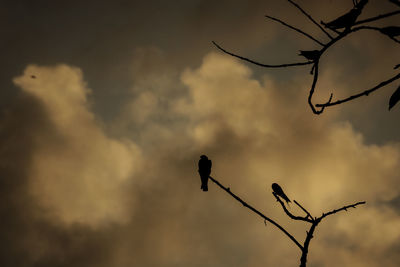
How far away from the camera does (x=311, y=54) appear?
308 centimetres

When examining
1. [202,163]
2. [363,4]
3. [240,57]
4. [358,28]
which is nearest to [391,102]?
[358,28]

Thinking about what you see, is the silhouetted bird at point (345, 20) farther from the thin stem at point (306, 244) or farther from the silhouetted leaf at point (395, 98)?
the thin stem at point (306, 244)

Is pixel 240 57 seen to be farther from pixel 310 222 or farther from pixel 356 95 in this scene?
pixel 310 222

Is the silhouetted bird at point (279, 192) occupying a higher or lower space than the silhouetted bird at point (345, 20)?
lower

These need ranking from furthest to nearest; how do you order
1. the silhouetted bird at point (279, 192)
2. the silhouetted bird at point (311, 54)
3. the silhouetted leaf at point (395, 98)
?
the silhouetted bird at point (279, 192) < the silhouetted bird at point (311, 54) < the silhouetted leaf at point (395, 98)

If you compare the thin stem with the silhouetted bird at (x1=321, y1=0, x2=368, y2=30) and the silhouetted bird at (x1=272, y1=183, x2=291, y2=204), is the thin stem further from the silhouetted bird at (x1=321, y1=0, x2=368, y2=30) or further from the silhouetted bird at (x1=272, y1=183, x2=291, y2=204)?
the silhouetted bird at (x1=321, y1=0, x2=368, y2=30)

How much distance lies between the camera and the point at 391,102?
2.90 meters

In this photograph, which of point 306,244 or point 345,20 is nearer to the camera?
point 345,20

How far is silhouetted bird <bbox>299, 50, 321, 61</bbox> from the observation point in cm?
305


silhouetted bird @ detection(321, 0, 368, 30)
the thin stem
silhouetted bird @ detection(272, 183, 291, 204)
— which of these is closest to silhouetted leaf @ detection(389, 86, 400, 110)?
silhouetted bird @ detection(321, 0, 368, 30)

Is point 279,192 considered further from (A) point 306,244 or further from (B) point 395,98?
(B) point 395,98

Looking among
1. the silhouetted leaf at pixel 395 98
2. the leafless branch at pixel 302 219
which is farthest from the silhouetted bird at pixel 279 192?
the silhouetted leaf at pixel 395 98

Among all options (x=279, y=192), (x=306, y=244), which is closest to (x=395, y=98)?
(x=306, y=244)

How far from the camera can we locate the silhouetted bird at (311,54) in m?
3.05
